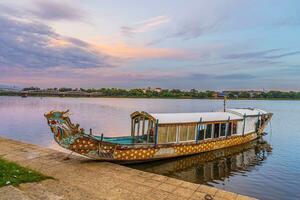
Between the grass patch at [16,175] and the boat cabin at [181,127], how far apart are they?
677 cm

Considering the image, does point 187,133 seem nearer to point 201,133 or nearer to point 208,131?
point 201,133

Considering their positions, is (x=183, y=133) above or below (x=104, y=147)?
above

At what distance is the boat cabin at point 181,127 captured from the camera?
1452cm

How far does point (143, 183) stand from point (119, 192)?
1.22m

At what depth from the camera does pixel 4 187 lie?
7238mm

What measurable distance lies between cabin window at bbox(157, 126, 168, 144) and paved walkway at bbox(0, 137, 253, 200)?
397cm

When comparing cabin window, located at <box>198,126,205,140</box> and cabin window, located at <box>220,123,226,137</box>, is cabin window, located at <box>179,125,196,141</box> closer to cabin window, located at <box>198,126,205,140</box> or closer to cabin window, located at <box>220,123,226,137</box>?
cabin window, located at <box>198,126,205,140</box>

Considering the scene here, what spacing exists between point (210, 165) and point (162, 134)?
178 inches

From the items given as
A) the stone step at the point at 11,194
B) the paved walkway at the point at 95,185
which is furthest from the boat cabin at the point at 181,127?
the stone step at the point at 11,194

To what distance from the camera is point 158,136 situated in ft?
47.1

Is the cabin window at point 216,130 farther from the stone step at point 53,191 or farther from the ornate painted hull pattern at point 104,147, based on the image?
the stone step at point 53,191

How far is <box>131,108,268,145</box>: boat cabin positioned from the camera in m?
14.5

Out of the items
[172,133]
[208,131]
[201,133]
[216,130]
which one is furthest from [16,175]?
[216,130]

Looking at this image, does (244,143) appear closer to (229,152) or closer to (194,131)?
(229,152)
